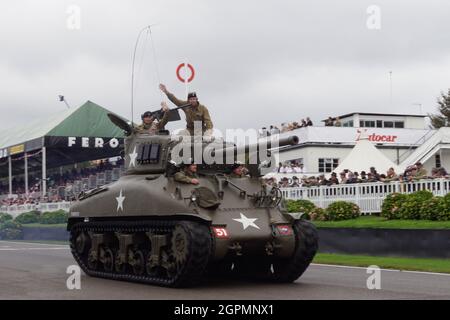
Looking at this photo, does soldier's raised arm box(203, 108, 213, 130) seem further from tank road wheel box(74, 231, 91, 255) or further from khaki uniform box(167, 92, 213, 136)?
tank road wheel box(74, 231, 91, 255)

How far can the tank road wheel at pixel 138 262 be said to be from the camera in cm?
1537

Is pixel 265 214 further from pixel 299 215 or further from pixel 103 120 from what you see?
pixel 103 120

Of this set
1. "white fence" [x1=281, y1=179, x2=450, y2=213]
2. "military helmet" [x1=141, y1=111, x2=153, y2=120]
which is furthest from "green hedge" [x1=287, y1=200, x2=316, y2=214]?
"military helmet" [x1=141, y1=111, x2=153, y2=120]

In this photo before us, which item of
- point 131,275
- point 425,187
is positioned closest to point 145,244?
point 131,275

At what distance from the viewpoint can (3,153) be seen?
47344 mm

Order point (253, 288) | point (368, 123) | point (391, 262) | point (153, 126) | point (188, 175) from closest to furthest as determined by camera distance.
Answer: point (253, 288) → point (188, 175) → point (153, 126) → point (391, 262) → point (368, 123)

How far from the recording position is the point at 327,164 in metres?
45.5

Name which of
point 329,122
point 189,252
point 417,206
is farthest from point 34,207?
point 189,252

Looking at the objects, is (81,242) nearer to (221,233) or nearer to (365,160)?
(221,233)

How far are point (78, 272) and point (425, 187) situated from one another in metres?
11.0

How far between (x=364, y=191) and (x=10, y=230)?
2369 centimetres

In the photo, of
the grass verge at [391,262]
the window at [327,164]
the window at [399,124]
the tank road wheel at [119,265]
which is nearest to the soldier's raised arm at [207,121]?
the tank road wheel at [119,265]

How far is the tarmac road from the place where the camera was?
12.8 metres

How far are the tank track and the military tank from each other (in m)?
0.02
